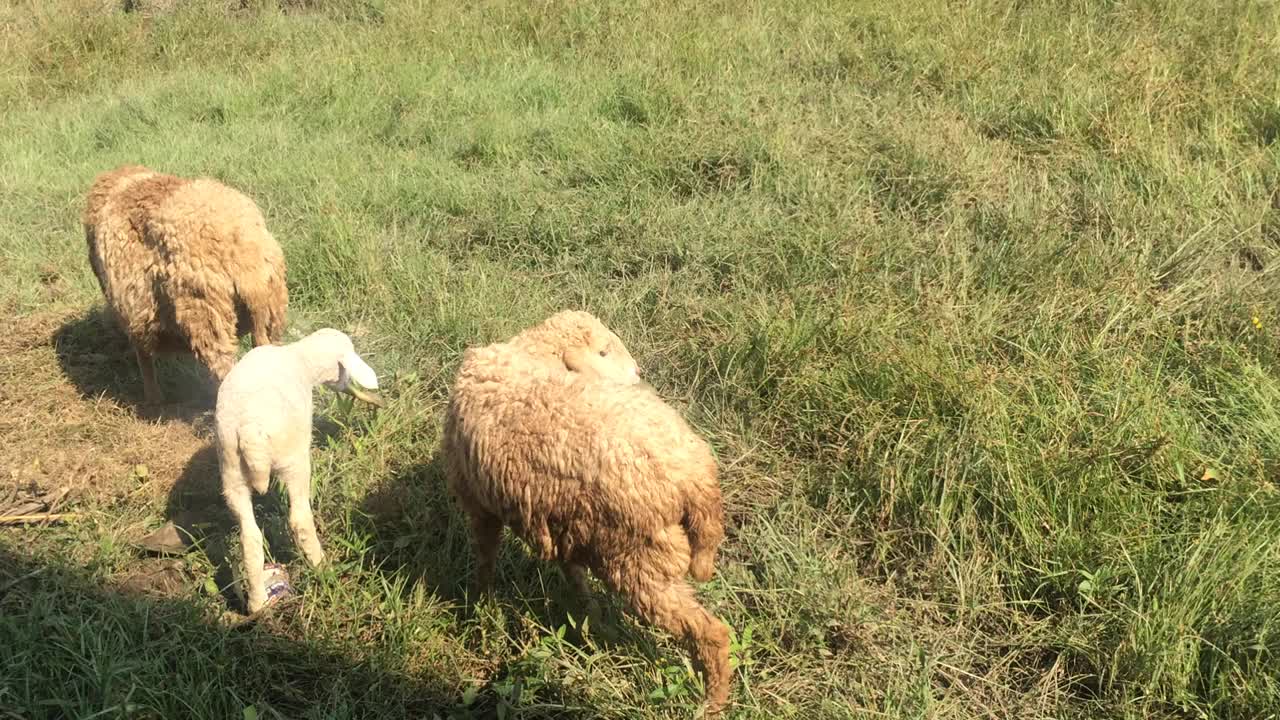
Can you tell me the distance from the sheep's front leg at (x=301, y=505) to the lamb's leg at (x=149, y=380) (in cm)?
157

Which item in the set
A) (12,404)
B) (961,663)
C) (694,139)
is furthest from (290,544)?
(694,139)

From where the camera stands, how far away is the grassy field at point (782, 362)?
107 inches

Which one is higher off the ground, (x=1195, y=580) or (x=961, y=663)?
(x=1195, y=580)

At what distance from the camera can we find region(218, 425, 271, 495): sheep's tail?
2.80 m

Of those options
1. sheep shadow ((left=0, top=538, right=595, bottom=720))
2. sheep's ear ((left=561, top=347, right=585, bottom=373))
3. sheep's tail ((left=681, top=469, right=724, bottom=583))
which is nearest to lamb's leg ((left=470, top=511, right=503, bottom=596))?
sheep shadow ((left=0, top=538, right=595, bottom=720))

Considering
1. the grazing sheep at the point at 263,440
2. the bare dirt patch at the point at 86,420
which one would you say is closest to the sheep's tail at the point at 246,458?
the grazing sheep at the point at 263,440

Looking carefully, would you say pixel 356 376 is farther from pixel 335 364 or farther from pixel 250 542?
pixel 250 542

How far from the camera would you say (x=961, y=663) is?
2.71 m

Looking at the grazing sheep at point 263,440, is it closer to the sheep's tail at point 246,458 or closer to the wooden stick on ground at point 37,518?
the sheep's tail at point 246,458

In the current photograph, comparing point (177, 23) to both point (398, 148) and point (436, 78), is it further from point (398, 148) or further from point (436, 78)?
point (398, 148)

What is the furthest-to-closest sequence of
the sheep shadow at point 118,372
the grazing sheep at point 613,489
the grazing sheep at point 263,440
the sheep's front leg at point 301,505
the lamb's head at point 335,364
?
1. the sheep shadow at point 118,372
2. the lamb's head at point 335,364
3. the sheep's front leg at point 301,505
4. the grazing sheep at point 263,440
5. the grazing sheep at point 613,489

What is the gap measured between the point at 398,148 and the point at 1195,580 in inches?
220

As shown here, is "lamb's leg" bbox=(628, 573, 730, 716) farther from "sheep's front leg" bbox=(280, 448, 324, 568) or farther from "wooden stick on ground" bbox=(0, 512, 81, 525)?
"wooden stick on ground" bbox=(0, 512, 81, 525)

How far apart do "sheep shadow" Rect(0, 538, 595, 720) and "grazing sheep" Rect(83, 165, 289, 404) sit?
1.19 metres
